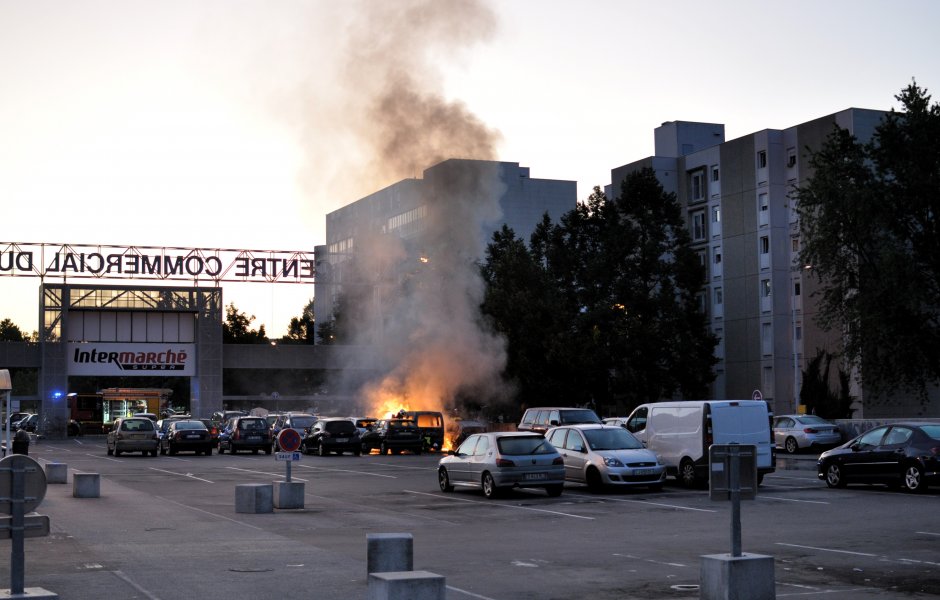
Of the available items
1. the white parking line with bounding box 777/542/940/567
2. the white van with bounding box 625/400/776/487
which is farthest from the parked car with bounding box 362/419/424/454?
the white parking line with bounding box 777/542/940/567

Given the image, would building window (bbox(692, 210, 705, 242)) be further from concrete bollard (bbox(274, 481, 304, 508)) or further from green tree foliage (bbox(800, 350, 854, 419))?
concrete bollard (bbox(274, 481, 304, 508))

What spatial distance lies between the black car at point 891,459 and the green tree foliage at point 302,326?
415ft

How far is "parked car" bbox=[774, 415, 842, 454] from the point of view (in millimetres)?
44969

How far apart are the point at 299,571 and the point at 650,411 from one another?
1724 cm

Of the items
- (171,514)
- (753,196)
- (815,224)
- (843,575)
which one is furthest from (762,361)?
(843,575)

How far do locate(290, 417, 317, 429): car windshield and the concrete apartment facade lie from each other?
26.2 meters

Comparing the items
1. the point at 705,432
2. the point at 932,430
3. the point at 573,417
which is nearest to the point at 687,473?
the point at 705,432

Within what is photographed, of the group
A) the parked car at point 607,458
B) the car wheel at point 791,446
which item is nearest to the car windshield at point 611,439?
the parked car at point 607,458

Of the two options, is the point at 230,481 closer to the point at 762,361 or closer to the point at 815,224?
the point at 815,224

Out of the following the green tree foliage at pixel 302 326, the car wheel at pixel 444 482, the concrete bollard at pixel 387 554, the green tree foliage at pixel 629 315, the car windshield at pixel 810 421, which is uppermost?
the green tree foliage at pixel 302 326

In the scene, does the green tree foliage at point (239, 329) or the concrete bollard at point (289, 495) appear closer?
the concrete bollard at point (289, 495)

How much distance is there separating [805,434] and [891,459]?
19.8 meters

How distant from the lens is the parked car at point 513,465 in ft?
84.1

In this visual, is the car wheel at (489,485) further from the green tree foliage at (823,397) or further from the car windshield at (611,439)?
the green tree foliage at (823,397)
